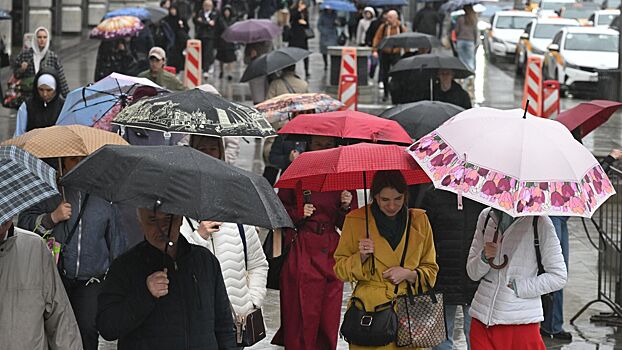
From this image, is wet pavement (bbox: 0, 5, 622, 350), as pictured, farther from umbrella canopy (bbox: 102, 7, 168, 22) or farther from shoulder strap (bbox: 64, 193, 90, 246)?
shoulder strap (bbox: 64, 193, 90, 246)

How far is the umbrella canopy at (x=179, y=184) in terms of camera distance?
5695mm

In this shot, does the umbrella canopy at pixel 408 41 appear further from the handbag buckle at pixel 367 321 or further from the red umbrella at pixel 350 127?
the handbag buckle at pixel 367 321

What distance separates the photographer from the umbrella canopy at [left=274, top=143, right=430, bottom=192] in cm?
762

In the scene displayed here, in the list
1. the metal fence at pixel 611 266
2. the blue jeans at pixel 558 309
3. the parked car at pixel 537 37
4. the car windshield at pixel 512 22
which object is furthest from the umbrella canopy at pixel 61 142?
the car windshield at pixel 512 22

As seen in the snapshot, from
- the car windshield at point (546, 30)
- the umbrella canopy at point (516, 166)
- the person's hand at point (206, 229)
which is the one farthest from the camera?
the car windshield at point (546, 30)

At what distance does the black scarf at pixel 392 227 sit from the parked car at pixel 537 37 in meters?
29.3

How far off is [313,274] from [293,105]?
248cm

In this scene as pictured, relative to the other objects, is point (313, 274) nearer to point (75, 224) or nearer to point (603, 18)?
point (75, 224)

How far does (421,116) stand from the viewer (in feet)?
35.0

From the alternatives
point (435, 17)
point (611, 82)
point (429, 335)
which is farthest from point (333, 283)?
point (435, 17)

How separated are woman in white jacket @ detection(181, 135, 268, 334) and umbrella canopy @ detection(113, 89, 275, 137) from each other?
67 cm

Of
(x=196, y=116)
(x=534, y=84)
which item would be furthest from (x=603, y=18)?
(x=196, y=116)

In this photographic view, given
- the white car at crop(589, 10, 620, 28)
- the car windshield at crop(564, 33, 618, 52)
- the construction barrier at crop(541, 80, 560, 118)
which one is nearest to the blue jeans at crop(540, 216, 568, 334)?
the construction barrier at crop(541, 80, 560, 118)

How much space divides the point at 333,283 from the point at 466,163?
7.79 feet
